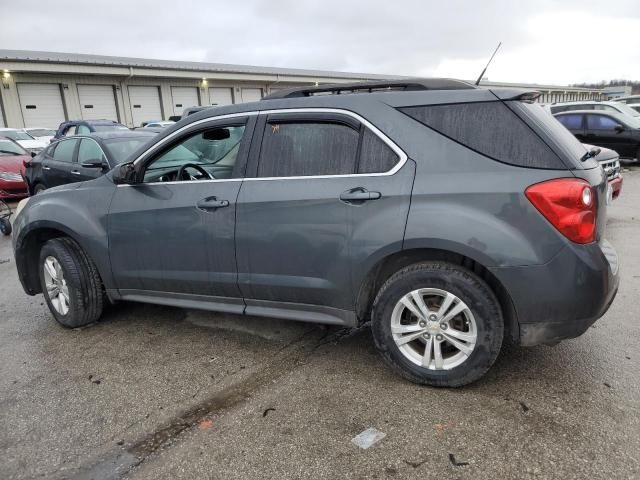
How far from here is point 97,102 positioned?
94.4ft

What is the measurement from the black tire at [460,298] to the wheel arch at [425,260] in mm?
54

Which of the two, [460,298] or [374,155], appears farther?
[374,155]

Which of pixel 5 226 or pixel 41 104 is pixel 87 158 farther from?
pixel 41 104

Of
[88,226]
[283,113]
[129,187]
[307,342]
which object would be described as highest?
[283,113]

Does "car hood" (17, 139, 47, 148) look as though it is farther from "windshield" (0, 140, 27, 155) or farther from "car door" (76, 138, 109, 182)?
"car door" (76, 138, 109, 182)

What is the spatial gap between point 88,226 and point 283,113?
6.19ft

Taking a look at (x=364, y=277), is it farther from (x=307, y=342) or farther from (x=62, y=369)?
(x=62, y=369)

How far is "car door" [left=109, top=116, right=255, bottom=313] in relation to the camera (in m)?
3.50

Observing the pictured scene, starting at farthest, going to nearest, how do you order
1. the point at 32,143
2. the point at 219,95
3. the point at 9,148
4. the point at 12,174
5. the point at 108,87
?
the point at 219,95
the point at 108,87
the point at 32,143
the point at 9,148
the point at 12,174

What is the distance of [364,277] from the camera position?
3.09 meters

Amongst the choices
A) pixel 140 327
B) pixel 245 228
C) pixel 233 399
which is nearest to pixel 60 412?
pixel 233 399

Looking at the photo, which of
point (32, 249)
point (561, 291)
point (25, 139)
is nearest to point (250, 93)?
point (25, 139)

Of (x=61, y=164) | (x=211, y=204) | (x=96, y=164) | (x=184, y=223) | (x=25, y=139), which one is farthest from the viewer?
(x=25, y=139)

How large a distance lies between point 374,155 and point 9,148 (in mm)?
12543
